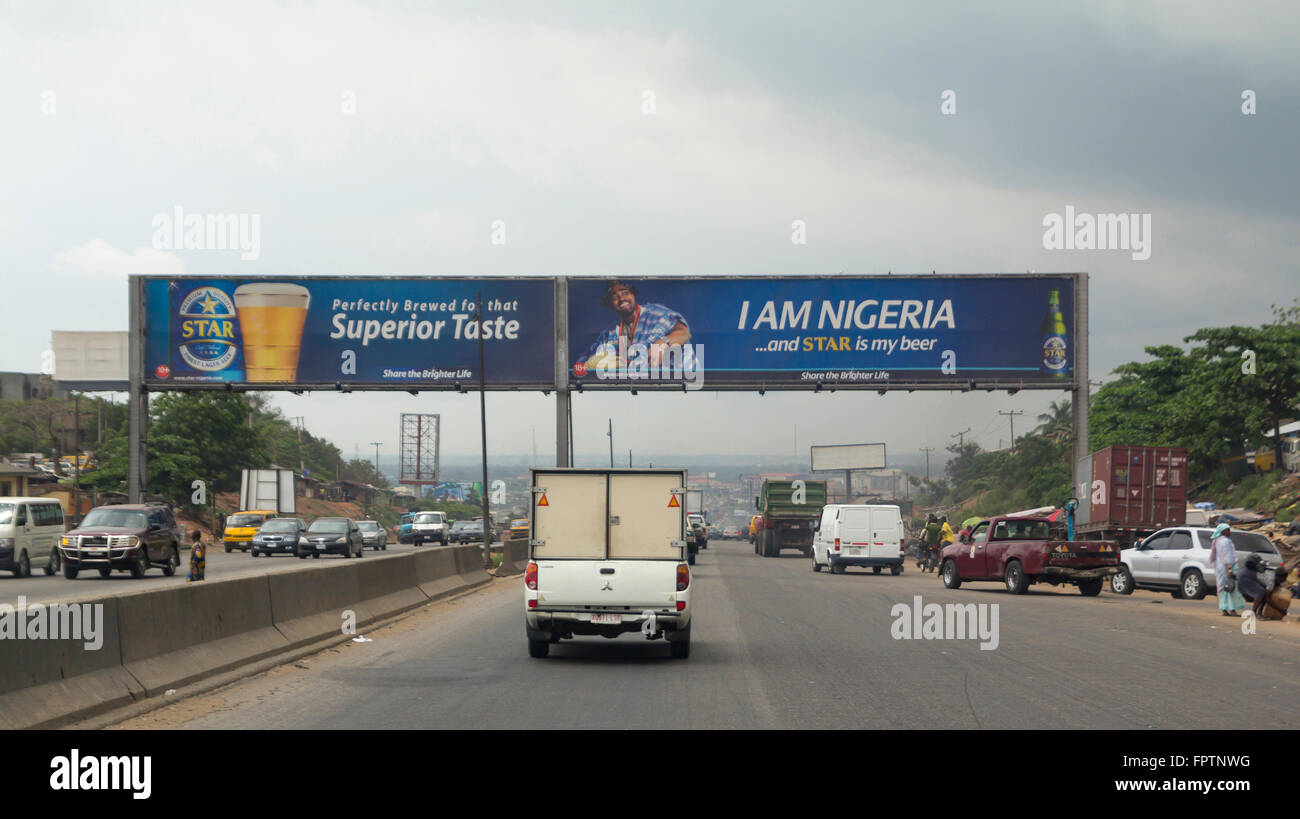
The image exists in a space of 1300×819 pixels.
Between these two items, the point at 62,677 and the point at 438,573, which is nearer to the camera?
the point at 62,677

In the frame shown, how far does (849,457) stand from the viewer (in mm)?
178250

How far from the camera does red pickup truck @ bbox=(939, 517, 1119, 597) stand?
28781mm

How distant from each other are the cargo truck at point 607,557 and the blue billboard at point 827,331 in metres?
30.9

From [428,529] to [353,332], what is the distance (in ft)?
71.4

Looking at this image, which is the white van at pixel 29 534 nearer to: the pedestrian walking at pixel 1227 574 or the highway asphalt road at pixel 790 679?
the highway asphalt road at pixel 790 679

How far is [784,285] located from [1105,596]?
1899cm

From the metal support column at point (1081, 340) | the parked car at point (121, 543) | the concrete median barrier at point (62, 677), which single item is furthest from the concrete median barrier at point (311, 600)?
the metal support column at point (1081, 340)

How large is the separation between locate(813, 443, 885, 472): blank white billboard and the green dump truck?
118352mm

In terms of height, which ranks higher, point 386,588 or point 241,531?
point 386,588

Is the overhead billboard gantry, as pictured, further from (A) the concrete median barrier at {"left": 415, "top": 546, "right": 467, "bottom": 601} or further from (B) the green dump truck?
(A) the concrete median barrier at {"left": 415, "top": 546, "right": 467, "bottom": 601}

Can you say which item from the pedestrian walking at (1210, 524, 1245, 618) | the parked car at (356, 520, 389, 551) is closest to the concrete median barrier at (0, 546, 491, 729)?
the pedestrian walking at (1210, 524, 1245, 618)

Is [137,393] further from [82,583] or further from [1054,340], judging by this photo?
[1054,340]

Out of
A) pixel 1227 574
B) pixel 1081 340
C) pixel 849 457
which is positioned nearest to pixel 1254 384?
pixel 1081 340
